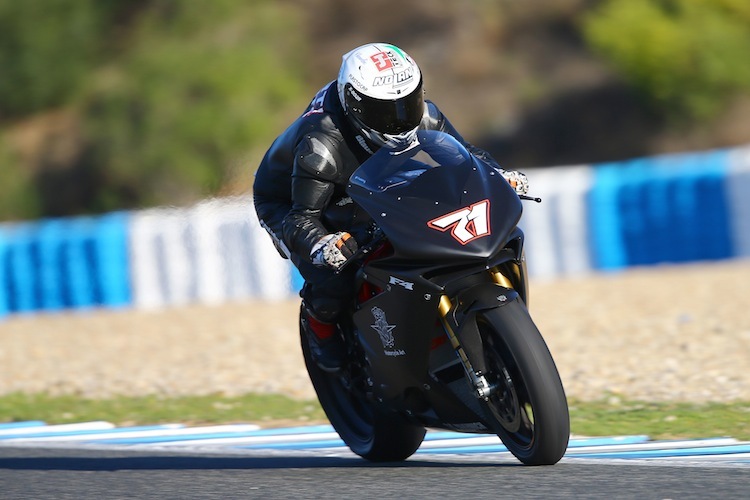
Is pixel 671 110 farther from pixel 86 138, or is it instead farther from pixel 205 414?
pixel 205 414

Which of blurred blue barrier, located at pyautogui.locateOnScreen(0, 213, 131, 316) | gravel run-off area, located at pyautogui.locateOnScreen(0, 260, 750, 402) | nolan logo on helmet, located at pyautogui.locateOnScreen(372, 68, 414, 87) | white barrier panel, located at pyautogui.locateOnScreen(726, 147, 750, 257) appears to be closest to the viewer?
nolan logo on helmet, located at pyautogui.locateOnScreen(372, 68, 414, 87)

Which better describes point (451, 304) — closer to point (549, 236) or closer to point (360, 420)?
point (360, 420)

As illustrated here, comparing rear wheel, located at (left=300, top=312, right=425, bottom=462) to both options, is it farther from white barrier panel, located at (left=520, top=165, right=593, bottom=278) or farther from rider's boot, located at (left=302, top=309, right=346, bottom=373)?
white barrier panel, located at (left=520, top=165, right=593, bottom=278)

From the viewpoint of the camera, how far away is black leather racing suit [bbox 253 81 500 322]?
5574 millimetres

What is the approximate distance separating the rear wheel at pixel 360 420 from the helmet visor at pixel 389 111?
1.14 metres

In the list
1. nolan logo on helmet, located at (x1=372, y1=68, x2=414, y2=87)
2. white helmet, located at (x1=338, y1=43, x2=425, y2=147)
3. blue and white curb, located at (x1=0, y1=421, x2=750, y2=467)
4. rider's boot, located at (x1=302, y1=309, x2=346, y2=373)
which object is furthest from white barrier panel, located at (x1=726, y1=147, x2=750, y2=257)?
nolan logo on helmet, located at (x1=372, y1=68, x2=414, y2=87)

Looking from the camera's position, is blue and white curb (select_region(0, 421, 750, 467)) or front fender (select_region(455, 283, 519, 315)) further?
blue and white curb (select_region(0, 421, 750, 467))

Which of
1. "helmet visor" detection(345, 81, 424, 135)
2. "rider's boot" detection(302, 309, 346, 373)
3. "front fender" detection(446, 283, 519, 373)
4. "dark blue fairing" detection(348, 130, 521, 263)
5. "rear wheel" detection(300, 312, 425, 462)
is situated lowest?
"rear wheel" detection(300, 312, 425, 462)

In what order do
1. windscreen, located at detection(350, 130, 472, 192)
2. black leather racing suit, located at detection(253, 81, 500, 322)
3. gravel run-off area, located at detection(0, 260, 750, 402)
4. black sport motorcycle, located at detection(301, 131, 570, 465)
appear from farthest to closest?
gravel run-off area, located at detection(0, 260, 750, 402), black leather racing suit, located at detection(253, 81, 500, 322), windscreen, located at detection(350, 130, 472, 192), black sport motorcycle, located at detection(301, 131, 570, 465)

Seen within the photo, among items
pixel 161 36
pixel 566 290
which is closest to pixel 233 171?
pixel 566 290

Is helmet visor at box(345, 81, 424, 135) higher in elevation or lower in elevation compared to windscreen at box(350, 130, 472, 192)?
higher

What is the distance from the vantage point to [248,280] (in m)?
16.6

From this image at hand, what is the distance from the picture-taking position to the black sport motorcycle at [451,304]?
4.82 m

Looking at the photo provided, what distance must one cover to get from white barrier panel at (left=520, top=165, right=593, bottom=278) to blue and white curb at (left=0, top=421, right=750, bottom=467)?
8943mm
